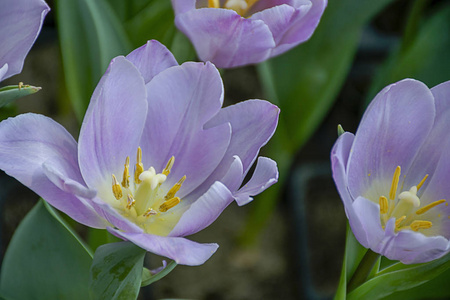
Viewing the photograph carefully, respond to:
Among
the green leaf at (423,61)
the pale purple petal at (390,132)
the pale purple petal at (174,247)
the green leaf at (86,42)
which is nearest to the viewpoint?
the pale purple petal at (174,247)

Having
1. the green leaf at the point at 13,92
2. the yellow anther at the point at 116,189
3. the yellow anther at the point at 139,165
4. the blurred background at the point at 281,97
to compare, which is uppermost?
the green leaf at the point at 13,92

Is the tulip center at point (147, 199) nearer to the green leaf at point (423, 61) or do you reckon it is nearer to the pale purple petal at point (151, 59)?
the pale purple petal at point (151, 59)

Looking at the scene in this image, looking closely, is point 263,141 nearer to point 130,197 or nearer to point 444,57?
point 130,197

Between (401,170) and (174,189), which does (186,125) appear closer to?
(174,189)

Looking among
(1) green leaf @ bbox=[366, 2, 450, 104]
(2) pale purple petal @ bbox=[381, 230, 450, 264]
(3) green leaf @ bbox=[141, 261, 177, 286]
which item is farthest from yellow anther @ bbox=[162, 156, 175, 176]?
(1) green leaf @ bbox=[366, 2, 450, 104]

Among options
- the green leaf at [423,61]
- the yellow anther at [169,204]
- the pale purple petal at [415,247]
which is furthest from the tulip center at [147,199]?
the green leaf at [423,61]

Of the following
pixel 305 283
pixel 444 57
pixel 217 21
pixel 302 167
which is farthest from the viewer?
pixel 302 167

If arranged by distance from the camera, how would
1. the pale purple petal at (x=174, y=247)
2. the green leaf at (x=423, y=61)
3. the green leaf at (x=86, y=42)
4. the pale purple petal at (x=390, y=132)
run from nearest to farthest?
the pale purple petal at (x=174, y=247)
the pale purple petal at (x=390, y=132)
the green leaf at (x=86, y=42)
the green leaf at (x=423, y=61)

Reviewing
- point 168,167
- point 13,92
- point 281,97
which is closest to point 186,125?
point 168,167

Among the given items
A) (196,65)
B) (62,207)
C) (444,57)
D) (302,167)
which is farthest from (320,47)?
(62,207)
